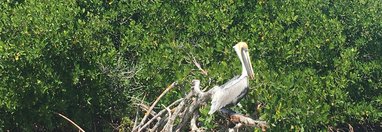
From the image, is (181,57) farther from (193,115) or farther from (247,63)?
(193,115)

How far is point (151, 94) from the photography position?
815cm

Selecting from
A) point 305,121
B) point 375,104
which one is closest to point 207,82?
point 305,121

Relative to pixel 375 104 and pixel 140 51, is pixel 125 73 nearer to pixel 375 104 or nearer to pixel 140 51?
pixel 140 51

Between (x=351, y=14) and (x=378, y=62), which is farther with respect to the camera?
(x=351, y=14)

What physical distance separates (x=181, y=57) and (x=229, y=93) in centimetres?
202

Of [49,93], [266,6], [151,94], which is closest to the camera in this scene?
[49,93]

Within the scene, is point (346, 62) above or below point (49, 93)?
below

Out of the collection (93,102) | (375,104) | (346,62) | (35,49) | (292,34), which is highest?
(35,49)

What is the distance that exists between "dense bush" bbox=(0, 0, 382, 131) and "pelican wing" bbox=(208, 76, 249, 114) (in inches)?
9.3

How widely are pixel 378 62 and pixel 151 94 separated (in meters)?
3.51

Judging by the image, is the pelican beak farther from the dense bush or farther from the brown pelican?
the dense bush

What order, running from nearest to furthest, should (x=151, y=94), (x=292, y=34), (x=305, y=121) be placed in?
(x=305, y=121), (x=151, y=94), (x=292, y=34)

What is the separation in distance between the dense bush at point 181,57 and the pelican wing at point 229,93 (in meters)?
0.23

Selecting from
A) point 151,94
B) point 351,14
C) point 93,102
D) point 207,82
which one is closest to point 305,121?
point 207,82
